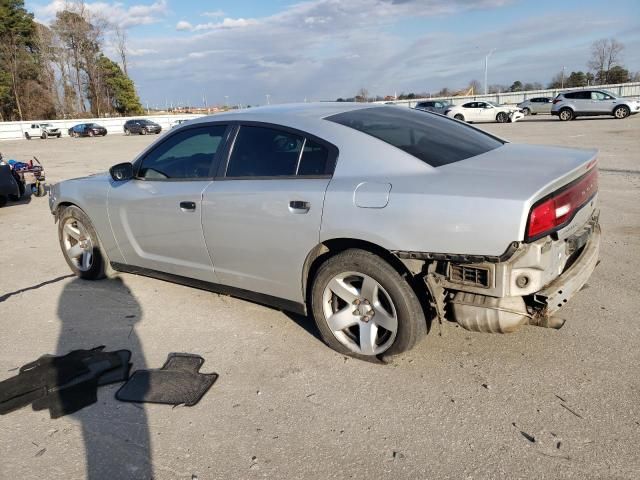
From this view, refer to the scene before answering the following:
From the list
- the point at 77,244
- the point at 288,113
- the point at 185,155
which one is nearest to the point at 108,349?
the point at 185,155

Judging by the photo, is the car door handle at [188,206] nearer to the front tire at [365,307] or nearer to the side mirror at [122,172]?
the side mirror at [122,172]

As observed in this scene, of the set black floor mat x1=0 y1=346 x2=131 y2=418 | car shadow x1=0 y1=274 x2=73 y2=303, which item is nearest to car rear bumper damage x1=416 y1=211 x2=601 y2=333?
black floor mat x1=0 y1=346 x2=131 y2=418

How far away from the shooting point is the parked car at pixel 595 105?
27484 millimetres

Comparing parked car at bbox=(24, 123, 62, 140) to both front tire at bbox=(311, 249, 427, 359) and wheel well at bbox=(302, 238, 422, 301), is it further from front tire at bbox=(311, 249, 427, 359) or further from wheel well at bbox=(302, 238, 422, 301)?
front tire at bbox=(311, 249, 427, 359)

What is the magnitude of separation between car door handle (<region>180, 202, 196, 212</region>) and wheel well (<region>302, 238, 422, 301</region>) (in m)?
1.06

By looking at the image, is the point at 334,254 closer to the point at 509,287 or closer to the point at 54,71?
the point at 509,287

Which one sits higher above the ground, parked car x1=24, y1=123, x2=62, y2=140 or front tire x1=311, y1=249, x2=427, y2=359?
parked car x1=24, y1=123, x2=62, y2=140

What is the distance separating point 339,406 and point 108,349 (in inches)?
72.9

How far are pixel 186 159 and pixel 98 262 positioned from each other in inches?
64.2

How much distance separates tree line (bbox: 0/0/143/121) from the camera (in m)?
55.9

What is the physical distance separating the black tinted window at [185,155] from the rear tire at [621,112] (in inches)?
1184

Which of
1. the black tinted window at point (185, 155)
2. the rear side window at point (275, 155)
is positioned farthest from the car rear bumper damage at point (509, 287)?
the black tinted window at point (185, 155)

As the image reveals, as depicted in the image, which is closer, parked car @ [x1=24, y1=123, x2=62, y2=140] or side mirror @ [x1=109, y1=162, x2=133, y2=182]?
side mirror @ [x1=109, y1=162, x2=133, y2=182]

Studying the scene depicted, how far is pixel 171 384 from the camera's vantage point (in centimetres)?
312
